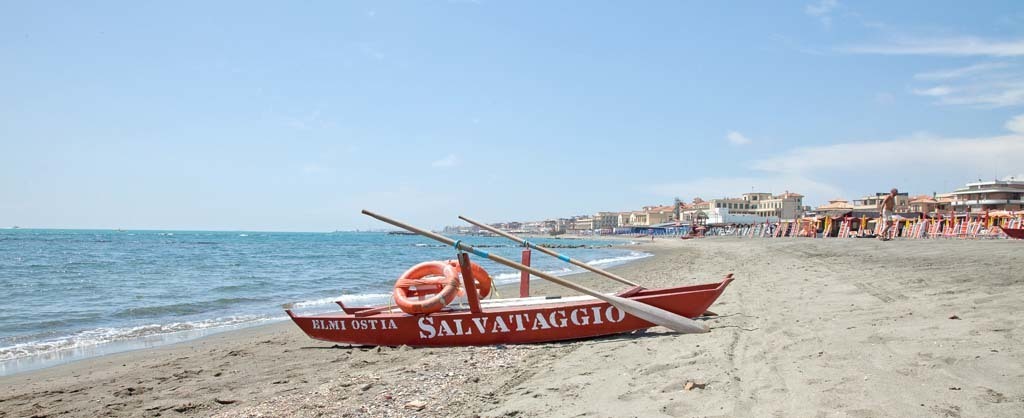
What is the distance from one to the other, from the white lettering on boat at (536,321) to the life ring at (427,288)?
0.32 m

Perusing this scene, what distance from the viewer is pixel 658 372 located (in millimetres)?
4855

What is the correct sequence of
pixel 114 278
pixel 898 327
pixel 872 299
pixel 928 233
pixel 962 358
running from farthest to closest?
1. pixel 928 233
2. pixel 114 278
3. pixel 872 299
4. pixel 898 327
5. pixel 962 358

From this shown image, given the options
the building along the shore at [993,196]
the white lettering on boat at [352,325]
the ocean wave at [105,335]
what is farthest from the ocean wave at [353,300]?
the building along the shore at [993,196]

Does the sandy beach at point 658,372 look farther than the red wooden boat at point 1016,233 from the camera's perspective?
No

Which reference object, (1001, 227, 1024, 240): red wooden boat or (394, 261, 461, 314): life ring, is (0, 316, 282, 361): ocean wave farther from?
(1001, 227, 1024, 240): red wooden boat

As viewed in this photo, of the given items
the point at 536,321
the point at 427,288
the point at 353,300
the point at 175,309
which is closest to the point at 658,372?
the point at 536,321

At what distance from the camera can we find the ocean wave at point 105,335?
8651 mm

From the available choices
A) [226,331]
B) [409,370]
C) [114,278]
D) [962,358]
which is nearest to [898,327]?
[962,358]

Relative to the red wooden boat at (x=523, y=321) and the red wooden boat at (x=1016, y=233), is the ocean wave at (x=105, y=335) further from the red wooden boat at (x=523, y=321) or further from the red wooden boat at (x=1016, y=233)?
the red wooden boat at (x=1016, y=233)

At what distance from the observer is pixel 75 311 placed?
12484 millimetres

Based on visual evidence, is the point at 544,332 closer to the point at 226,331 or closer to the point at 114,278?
the point at 226,331

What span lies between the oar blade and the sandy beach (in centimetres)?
23

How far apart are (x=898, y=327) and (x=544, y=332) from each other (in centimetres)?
360

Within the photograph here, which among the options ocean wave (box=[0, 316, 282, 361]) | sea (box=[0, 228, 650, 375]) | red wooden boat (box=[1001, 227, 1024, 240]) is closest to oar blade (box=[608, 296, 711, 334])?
sea (box=[0, 228, 650, 375])
